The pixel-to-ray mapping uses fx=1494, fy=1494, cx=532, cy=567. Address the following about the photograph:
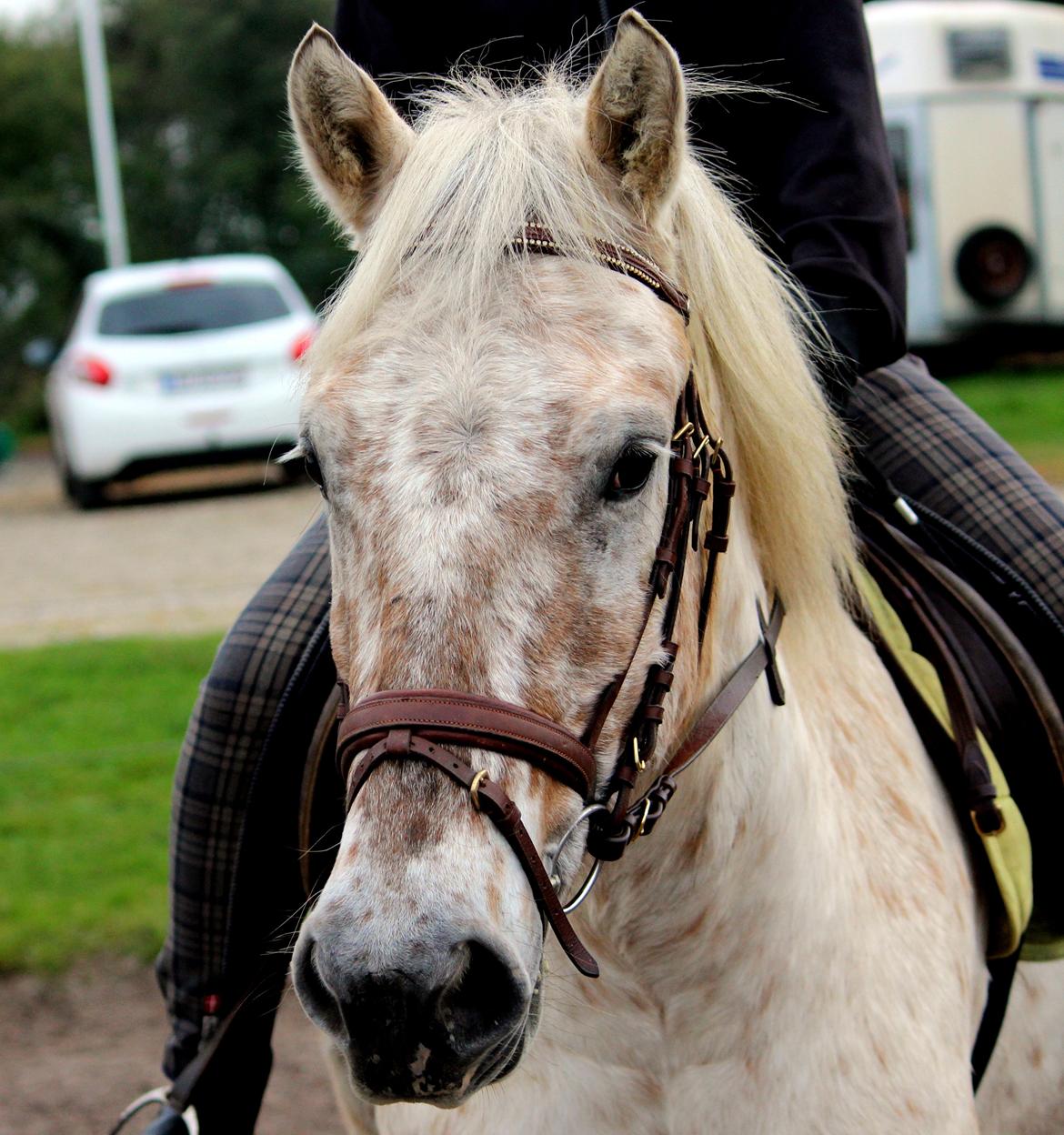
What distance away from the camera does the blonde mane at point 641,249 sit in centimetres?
198

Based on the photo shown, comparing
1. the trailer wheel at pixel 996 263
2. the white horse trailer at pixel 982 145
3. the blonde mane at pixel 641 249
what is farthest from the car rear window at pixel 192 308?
the blonde mane at pixel 641 249

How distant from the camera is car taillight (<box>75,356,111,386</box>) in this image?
41.2ft

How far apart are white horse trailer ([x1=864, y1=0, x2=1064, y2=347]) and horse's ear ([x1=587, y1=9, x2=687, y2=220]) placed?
552 inches

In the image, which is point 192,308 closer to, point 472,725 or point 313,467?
point 313,467

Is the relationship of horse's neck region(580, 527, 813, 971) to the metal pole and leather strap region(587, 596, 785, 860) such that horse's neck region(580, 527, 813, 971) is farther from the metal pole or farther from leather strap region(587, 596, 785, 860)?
the metal pole

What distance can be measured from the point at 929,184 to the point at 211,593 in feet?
31.2

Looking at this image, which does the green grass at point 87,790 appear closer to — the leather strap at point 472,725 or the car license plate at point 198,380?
the leather strap at point 472,725

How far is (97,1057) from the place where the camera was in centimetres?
432

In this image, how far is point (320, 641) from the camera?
266 cm

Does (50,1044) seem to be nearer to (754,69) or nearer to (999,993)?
(999,993)

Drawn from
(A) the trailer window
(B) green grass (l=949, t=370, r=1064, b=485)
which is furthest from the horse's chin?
(A) the trailer window

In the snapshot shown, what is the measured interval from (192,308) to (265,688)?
36.1 ft

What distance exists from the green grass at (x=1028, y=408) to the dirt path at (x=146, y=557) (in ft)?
18.5

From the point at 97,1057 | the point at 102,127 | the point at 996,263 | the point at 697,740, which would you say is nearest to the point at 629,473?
the point at 697,740
